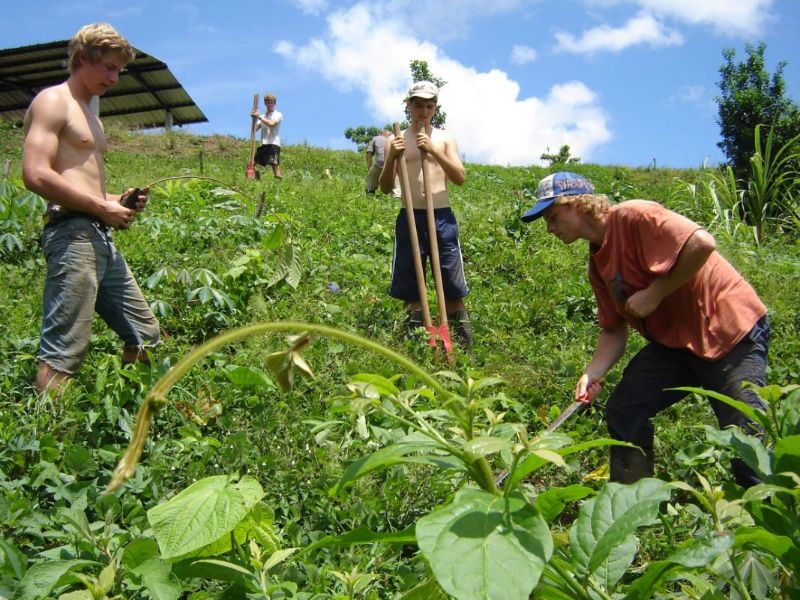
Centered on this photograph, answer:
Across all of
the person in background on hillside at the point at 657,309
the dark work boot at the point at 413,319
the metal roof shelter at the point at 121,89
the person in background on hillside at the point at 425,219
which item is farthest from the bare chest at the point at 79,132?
the metal roof shelter at the point at 121,89

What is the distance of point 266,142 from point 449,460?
12353 mm

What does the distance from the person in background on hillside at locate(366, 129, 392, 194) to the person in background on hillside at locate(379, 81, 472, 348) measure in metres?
0.91

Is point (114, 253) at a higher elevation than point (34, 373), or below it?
higher

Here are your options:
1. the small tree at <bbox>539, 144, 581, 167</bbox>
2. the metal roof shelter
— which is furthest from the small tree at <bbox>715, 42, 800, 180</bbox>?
the metal roof shelter

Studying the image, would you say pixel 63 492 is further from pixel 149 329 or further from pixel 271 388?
pixel 149 329

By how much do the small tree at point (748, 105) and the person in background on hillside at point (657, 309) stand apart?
18.0 metres

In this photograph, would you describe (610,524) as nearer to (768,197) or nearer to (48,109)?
(48,109)

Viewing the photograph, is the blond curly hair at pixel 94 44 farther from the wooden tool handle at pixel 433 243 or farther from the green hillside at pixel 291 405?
the wooden tool handle at pixel 433 243

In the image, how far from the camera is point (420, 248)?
17.4 ft

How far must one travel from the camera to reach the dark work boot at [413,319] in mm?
5106

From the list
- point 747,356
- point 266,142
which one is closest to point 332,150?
point 266,142

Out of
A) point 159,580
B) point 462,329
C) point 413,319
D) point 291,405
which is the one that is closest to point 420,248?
point 413,319

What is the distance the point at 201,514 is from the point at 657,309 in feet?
7.41

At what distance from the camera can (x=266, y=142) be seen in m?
12.8
